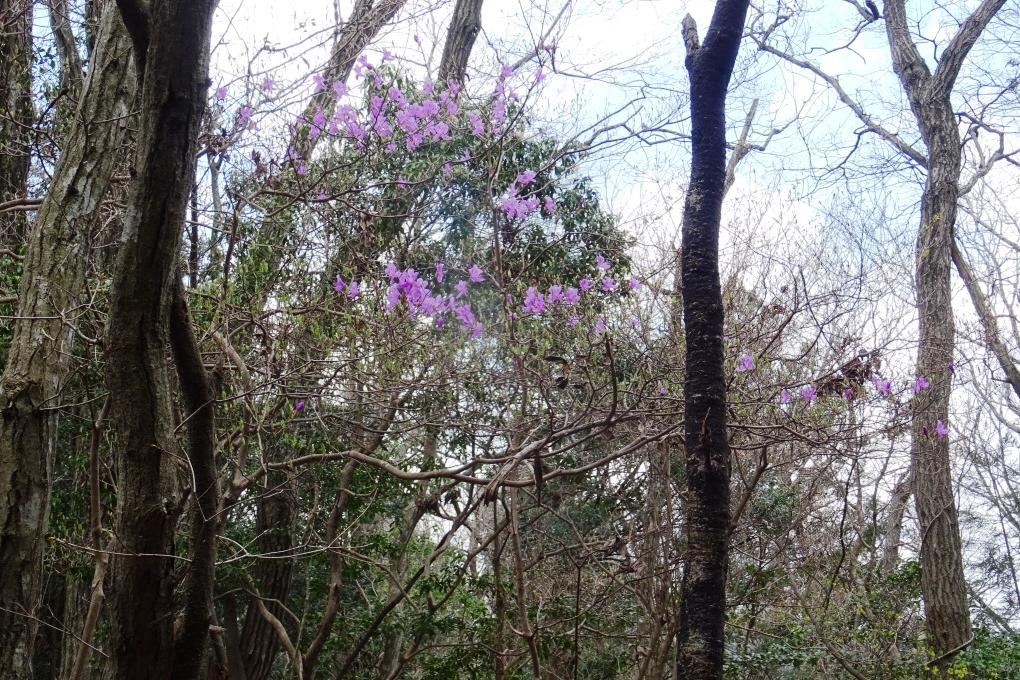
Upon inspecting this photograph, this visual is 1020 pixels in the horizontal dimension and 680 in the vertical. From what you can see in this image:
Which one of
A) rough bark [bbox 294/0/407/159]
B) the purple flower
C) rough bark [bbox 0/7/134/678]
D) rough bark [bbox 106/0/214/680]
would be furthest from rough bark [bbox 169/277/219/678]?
the purple flower

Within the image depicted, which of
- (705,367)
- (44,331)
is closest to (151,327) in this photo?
(44,331)

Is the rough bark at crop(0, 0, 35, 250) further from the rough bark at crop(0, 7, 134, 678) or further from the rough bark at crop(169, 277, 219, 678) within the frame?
the rough bark at crop(169, 277, 219, 678)

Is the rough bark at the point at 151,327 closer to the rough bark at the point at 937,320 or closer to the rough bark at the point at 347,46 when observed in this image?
the rough bark at the point at 347,46

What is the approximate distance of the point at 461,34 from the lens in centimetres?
751

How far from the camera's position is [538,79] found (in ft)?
18.2

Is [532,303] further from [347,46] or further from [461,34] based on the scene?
[461,34]

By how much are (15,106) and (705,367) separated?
3.97 meters

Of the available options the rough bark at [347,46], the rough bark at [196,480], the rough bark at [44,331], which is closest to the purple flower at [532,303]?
the rough bark at [347,46]

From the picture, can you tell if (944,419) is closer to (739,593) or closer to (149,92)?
(739,593)

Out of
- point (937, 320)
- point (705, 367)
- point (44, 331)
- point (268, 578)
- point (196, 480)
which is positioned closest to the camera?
point (196, 480)

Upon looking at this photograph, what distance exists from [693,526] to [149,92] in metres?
2.21

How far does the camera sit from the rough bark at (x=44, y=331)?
375 centimetres

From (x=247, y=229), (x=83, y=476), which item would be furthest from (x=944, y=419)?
(x=83, y=476)

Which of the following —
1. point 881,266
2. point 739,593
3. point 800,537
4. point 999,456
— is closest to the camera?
point 739,593
